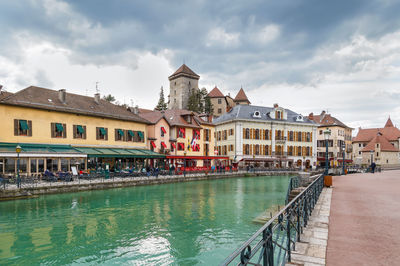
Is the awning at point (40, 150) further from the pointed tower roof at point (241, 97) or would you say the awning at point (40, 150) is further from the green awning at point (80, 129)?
the pointed tower roof at point (241, 97)

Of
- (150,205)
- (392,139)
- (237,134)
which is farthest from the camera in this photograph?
(392,139)

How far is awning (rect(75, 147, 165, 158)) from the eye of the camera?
27078mm

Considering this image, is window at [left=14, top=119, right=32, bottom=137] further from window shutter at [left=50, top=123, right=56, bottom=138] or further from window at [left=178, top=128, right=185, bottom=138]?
window at [left=178, top=128, right=185, bottom=138]

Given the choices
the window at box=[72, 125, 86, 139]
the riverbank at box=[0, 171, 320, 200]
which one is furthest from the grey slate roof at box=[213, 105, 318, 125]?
the window at box=[72, 125, 86, 139]

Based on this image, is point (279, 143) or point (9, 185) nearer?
point (9, 185)

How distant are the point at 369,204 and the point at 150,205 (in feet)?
37.8

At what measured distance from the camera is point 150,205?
A: 1692 cm

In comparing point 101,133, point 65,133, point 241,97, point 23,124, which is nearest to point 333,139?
point 241,97

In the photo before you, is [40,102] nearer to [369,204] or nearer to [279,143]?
[369,204]

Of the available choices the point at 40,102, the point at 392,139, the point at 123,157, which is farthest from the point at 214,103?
the point at 40,102

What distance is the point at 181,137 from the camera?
39.8 meters

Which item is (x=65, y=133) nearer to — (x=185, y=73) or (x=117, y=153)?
(x=117, y=153)

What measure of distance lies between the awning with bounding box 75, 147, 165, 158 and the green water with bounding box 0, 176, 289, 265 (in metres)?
8.40

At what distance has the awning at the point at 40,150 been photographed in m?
21.6
